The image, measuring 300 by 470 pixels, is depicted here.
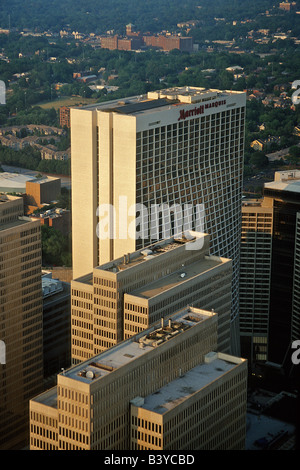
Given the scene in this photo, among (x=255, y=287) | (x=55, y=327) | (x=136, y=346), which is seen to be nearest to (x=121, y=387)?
(x=136, y=346)

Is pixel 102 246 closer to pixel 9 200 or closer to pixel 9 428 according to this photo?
pixel 9 200

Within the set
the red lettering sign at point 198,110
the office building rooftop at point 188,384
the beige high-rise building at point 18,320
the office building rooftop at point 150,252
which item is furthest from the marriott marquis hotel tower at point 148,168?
the office building rooftop at point 188,384

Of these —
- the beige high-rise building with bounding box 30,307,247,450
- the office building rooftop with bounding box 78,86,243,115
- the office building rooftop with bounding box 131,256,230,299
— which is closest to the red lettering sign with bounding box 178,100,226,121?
the office building rooftop with bounding box 78,86,243,115

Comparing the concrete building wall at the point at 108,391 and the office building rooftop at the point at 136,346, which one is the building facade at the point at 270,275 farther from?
the concrete building wall at the point at 108,391
